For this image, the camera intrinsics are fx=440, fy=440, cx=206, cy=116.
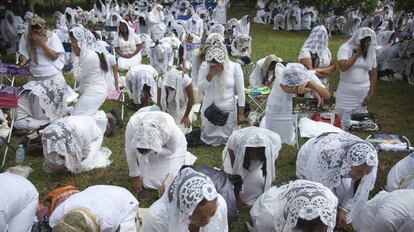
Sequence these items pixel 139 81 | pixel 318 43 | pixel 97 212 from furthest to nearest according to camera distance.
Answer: pixel 139 81 → pixel 318 43 → pixel 97 212

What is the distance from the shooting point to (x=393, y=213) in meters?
3.33

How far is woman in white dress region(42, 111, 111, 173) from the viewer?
545cm

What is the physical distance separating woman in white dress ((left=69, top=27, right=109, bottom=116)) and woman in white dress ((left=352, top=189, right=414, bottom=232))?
456 cm

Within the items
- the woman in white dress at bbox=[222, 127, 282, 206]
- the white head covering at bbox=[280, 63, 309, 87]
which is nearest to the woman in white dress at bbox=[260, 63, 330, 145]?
the white head covering at bbox=[280, 63, 309, 87]

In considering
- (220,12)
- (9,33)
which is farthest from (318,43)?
(220,12)

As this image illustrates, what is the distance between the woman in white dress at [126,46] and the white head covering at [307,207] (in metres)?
8.88

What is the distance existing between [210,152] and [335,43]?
1303 cm

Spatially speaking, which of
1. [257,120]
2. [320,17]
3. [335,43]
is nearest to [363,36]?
[257,120]

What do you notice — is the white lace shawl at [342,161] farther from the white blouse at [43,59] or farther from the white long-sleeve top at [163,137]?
the white blouse at [43,59]

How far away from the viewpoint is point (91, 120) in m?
6.07

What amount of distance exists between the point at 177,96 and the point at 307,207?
407 cm

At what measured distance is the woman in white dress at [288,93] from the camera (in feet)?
18.6

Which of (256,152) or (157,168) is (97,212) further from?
(256,152)

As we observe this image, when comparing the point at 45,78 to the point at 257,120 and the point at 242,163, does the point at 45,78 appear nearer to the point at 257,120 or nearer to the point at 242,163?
the point at 257,120
